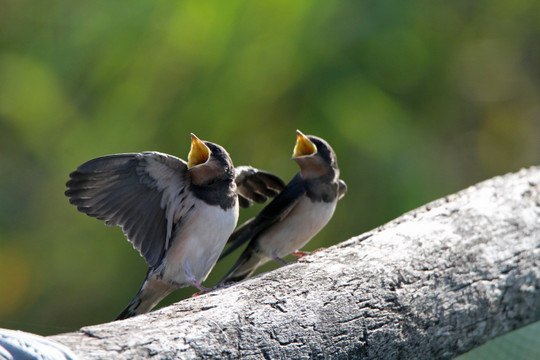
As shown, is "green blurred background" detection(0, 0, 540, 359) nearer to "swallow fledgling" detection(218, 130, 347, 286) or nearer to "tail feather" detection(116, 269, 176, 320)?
"swallow fledgling" detection(218, 130, 347, 286)

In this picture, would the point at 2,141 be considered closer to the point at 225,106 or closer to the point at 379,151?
the point at 225,106

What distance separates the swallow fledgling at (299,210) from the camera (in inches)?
116

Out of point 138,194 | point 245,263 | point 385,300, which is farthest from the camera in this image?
point 245,263

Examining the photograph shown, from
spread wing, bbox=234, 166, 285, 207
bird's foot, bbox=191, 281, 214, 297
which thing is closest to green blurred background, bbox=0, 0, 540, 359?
spread wing, bbox=234, 166, 285, 207

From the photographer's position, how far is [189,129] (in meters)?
4.38

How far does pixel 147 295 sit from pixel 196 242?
0.31 meters

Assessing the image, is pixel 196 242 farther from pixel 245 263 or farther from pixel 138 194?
pixel 245 263

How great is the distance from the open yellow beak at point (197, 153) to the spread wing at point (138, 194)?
4cm

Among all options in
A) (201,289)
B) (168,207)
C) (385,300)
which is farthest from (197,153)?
(385,300)

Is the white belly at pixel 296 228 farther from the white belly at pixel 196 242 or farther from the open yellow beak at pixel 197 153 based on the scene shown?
the open yellow beak at pixel 197 153

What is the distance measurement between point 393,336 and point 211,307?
0.57 meters

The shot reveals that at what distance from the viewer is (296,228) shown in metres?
2.95

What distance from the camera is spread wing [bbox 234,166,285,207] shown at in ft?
10.1

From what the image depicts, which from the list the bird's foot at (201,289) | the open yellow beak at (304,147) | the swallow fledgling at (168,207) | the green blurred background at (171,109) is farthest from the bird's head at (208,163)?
the green blurred background at (171,109)
